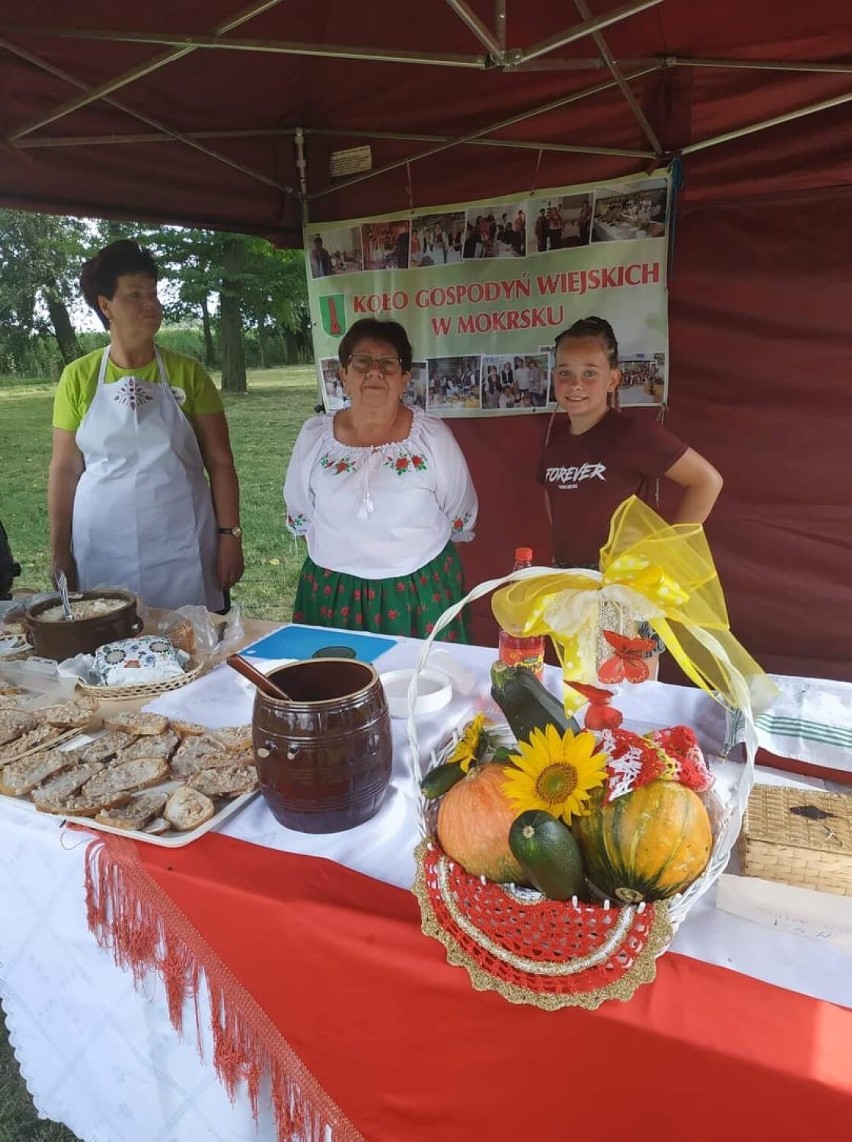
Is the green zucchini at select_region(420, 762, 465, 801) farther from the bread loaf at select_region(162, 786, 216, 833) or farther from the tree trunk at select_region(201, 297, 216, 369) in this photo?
the tree trunk at select_region(201, 297, 216, 369)

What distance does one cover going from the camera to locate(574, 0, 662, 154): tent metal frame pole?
69.0 inches

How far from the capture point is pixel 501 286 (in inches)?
111

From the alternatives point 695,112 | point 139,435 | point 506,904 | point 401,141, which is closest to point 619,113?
point 695,112

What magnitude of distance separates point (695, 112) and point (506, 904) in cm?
246

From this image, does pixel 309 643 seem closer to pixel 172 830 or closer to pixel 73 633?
pixel 73 633

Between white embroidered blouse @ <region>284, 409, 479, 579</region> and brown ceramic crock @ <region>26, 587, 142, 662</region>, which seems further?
white embroidered blouse @ <region>284, 409, 479, 579</region>

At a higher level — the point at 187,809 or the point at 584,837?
the point at 584,837

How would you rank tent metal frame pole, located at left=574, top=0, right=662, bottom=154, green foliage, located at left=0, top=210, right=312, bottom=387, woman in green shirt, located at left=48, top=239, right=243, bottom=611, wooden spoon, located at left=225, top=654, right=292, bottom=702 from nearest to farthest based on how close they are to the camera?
wooden spoon, located at left=225, top=654, right=292, bottom=702 < tent metal frame pole, located at left=574, top=0, right=662, bottom=154 < woman in green shirt, located at left=48, top=239, right=243, bottom=611 < green foliage, located at left=0, top=210, right=312, bottom=387

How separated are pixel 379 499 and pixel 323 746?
51.6 inches

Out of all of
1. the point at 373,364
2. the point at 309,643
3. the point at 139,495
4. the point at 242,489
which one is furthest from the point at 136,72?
the point at 242,489

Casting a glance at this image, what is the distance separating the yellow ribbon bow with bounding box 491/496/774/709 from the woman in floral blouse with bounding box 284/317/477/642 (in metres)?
1.20

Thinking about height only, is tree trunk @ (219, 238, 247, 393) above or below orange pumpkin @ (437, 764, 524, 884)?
above

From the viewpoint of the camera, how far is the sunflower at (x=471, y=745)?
2.77 feet

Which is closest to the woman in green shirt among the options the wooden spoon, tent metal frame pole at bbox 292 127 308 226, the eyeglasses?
the eyeglasses
